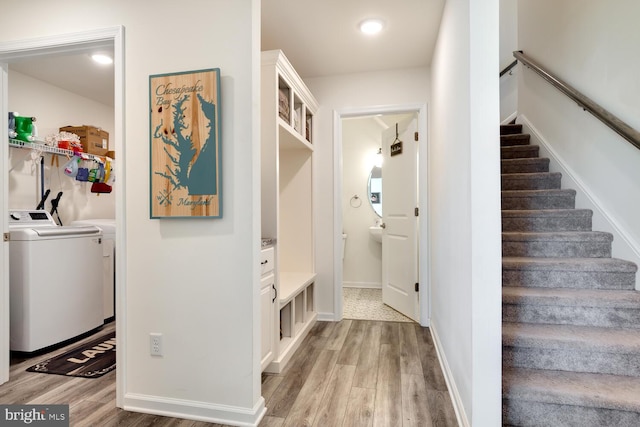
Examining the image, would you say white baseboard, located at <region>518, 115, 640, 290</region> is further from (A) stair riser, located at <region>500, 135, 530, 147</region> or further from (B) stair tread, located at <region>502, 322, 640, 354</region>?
(B) stair tread, located at <region>502, 322, 640, 354</region>

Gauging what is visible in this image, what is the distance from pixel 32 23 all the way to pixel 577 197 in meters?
3.82

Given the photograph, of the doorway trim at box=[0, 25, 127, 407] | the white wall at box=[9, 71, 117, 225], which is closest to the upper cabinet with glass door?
the doorway trim at box=[0, 25, 127, 407]

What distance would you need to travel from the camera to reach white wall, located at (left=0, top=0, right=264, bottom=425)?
5.48 ft

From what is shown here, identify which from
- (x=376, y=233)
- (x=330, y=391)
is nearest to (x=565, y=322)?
(x=330, y=391)

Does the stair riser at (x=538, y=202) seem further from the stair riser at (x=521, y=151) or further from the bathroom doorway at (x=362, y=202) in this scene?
the bathroom doorway at (x=362, y=202)

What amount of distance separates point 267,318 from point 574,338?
5.50 ft

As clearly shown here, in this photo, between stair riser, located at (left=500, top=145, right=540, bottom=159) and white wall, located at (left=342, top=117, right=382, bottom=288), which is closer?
stair riser, located at (left=500, top=145, right=540, bottom=159)

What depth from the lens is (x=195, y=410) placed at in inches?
67.4

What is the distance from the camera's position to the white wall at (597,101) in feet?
6.65

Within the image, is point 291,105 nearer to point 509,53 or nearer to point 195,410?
point 195,410

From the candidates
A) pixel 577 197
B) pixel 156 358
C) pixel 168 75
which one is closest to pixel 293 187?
pixel 168 75

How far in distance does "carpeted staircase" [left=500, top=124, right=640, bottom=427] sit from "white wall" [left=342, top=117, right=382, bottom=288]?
7.67ft

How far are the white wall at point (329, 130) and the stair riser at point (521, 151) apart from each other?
4.04 ft

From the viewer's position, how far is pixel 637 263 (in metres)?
2.03
